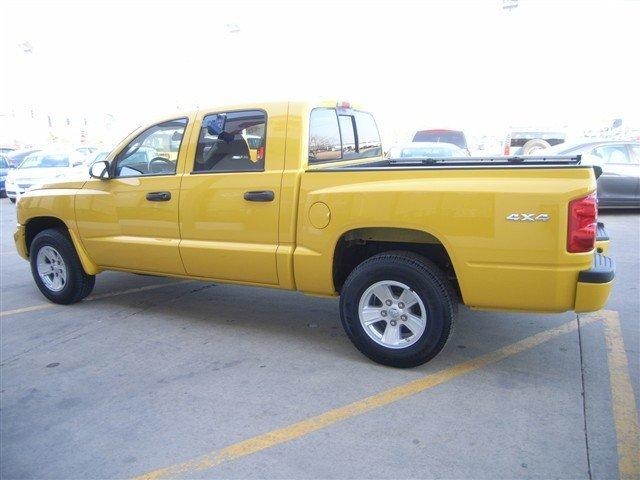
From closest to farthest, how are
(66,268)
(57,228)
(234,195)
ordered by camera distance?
(234,195) < (66,268) < (57,228)

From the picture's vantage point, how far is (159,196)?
448 cm

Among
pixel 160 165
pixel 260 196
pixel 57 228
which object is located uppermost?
pixel 160 165

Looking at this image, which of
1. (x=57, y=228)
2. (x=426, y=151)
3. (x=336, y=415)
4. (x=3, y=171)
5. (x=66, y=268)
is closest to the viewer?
(x=336, y=415)

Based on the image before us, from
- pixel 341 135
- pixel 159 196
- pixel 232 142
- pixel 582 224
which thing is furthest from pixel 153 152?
pixel 582 224

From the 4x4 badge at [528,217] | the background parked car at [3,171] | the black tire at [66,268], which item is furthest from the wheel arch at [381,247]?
the background parked car at [3,171]

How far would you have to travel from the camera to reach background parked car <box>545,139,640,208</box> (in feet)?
32.2

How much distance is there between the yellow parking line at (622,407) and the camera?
2.65m

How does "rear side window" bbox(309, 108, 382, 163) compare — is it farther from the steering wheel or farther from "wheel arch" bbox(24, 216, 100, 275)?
"wheel arch" bbox(24, 216, 100, 275)

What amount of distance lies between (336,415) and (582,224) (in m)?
1.86

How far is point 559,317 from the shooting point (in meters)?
4.68

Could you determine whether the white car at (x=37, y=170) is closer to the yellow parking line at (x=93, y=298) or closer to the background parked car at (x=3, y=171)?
the background parked car at (x=3, y=171)

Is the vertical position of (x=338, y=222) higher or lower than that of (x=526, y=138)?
lower

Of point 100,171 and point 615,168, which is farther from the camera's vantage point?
point 615,168

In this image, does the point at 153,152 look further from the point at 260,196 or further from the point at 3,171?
the point at 3,171
